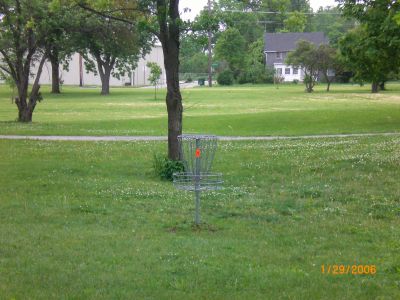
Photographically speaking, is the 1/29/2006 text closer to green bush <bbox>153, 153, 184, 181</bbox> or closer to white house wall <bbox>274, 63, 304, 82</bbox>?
green bush <bbox>153, 153, 184, 181</bbox>

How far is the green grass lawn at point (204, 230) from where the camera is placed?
534cm

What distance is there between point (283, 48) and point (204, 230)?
10352cm

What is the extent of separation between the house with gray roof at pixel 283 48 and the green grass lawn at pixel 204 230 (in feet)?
306

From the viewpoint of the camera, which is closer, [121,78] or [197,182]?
[197,182]

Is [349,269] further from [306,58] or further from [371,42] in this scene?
[306,58]

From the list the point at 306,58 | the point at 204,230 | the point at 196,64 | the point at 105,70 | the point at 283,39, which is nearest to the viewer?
the point at 204,230

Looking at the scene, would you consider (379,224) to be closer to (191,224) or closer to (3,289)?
(191,224)

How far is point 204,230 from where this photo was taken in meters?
7.70

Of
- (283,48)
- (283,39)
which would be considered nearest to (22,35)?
(283,48)

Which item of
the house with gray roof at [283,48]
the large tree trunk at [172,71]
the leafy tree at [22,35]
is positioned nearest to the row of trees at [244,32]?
the large tree trunk at [172,71]

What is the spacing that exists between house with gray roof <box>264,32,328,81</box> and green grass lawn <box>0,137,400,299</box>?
93.3 metres

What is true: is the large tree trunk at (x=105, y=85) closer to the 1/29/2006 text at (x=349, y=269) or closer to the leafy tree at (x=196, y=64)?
the leafy tree at (x=196, y=64)

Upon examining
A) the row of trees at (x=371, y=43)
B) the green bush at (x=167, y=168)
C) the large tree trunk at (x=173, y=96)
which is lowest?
the green bush at (x=167, y=168)

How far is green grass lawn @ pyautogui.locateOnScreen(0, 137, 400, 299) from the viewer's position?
534 cm
